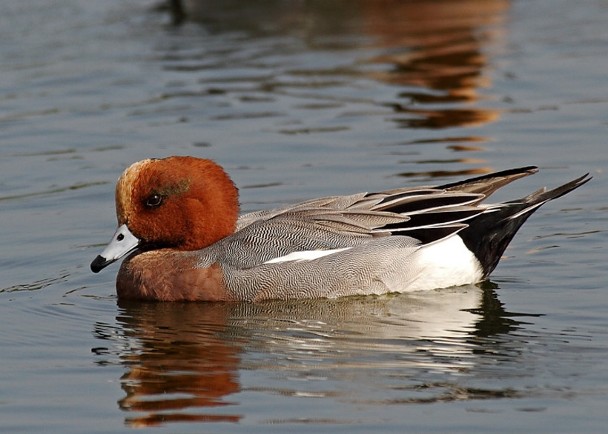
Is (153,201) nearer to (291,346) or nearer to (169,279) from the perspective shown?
(169,279)

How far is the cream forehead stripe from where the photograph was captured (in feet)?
26.1

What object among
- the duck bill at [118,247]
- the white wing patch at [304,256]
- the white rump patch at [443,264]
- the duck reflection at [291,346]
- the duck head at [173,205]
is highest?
the duck head at [173,205]

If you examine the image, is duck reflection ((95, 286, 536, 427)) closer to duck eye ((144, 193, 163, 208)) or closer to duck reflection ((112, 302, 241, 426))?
duck reflection ((112, 302, 241, 426))

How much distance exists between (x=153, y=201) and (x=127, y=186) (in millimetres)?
175

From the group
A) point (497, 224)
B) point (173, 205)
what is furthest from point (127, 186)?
point (497, 224)

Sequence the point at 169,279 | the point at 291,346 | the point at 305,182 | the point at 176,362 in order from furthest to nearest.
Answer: the point at 305,182, the point at 169,279, the point at 291,346, the point at 176,362

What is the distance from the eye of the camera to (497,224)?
7.99 metres

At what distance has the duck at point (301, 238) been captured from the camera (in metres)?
Answer: 7.91

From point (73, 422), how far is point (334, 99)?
6972 mm

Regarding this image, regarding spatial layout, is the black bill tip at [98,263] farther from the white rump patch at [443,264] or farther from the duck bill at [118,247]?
the white rump patch at [443,264]

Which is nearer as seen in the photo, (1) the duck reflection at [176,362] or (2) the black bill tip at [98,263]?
(1) the duck reflection at [176,362]

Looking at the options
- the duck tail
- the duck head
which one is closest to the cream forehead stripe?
the duck head

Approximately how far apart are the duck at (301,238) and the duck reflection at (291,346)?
103mm

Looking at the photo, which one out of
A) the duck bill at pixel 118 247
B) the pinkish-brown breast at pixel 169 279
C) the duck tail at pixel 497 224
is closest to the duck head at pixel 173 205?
the duck bill at pixel 118 247
